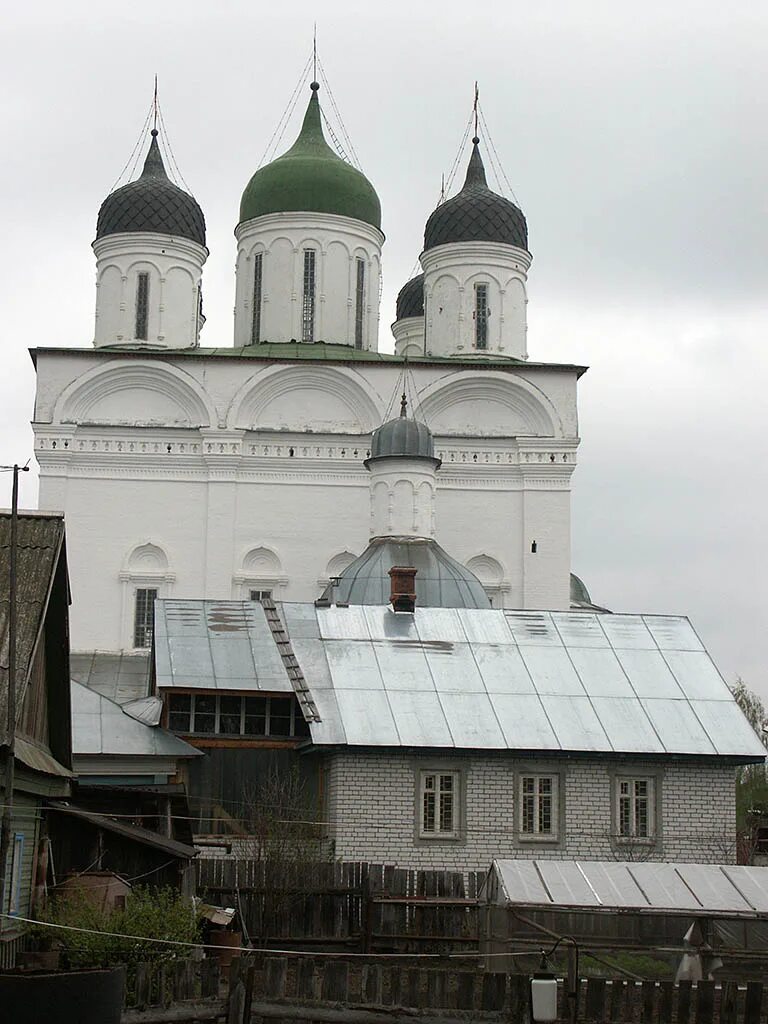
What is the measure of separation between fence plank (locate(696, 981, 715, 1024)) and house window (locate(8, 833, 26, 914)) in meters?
4.61

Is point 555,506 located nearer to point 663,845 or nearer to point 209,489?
point 209,489

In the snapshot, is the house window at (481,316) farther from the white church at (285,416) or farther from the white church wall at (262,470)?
the white church wall at (262,470)

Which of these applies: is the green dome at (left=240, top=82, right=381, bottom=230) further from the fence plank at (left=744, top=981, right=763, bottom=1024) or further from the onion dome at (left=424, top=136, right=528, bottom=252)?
the fence plank at (left=744, top=981, right=763, bottom=1024)

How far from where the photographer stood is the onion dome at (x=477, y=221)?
3634 cm

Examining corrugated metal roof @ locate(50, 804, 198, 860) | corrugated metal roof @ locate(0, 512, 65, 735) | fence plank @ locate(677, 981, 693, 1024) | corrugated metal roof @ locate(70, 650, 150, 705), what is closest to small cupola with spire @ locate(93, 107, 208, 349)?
corrugated metal roof @ locate(70, 650, 150, 705)

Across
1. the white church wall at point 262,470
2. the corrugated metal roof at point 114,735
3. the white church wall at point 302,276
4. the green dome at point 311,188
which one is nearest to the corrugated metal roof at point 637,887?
the corrugated metal roof at point 114,735

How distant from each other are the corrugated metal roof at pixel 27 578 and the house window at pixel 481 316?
963 inches

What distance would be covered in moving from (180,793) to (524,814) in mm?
4573

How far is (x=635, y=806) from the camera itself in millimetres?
18906

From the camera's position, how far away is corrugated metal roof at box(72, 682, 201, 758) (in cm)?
1852

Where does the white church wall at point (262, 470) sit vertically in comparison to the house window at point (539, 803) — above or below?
above

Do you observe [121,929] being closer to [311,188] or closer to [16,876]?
[16,876]

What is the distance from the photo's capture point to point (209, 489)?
3284 cm

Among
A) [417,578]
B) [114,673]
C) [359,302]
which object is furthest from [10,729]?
[359,302]
